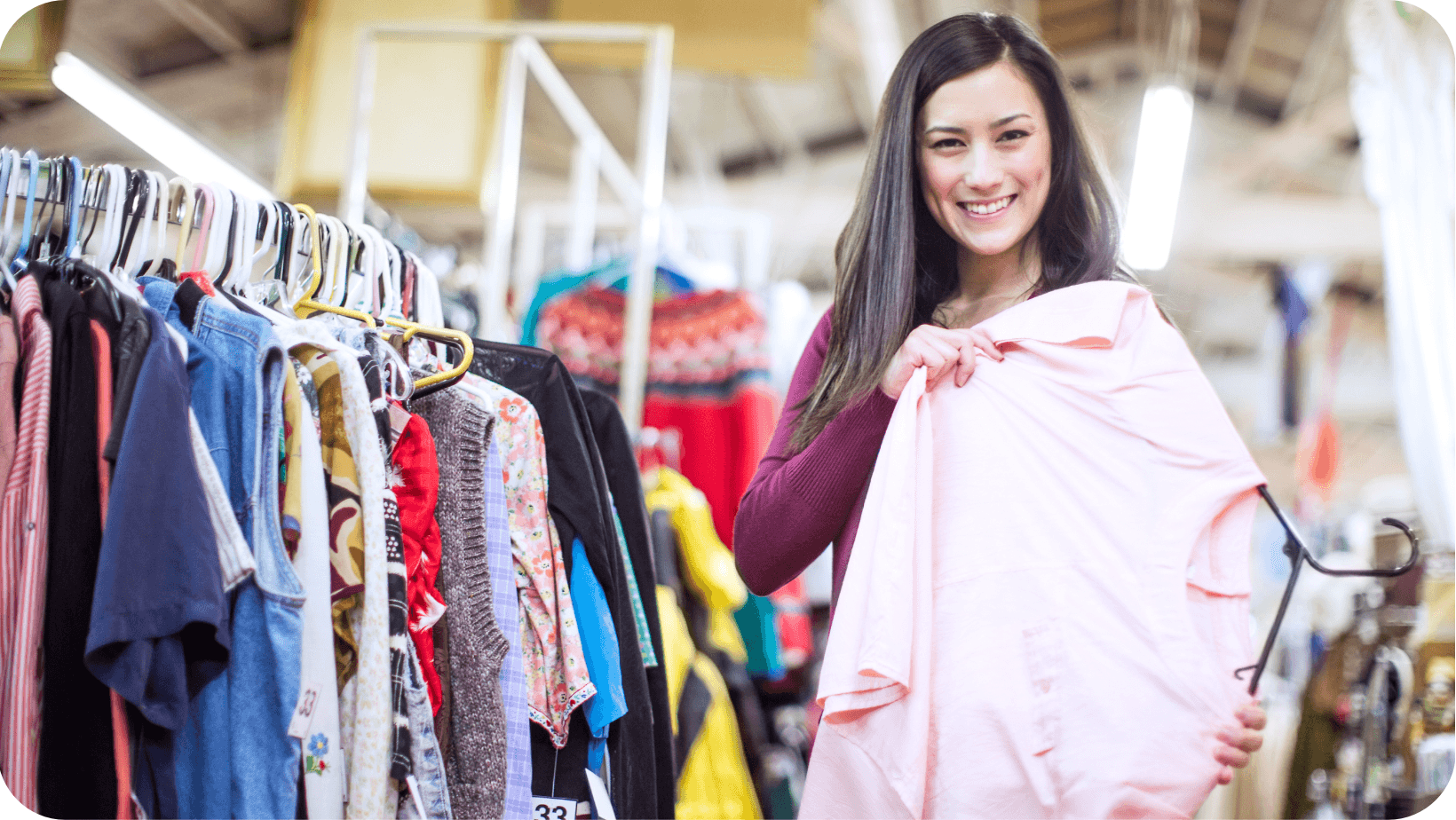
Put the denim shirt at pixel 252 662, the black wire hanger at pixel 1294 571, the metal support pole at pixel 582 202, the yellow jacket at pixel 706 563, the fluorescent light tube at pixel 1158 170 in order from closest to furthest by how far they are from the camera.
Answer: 1. the black wire hanger at pixel 1294 571
2. the denim shirt at pixel 252 662
3. the yellow jacket at pixel 706 563
4. the metal support pole at pixel 582 202
5. the fluorescent light tube at pixel 1158 170

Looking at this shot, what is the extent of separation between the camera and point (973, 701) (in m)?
1.14

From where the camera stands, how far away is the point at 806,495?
133cm

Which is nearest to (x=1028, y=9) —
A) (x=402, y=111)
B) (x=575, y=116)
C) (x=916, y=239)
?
(x=575, y=116)

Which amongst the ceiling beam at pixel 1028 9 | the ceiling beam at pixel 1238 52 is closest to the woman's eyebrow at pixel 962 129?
the ceiling beam at pixel 1028 9

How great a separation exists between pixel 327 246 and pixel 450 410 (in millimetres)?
336

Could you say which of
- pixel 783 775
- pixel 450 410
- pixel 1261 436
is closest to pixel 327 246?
pixel 450 410

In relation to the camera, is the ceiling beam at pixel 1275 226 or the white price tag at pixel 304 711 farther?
the ceiling beam at pixel 1275 226

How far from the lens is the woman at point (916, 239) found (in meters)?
1.32

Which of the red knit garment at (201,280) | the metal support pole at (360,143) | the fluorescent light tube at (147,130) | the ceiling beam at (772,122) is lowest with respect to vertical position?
the red knit garment at (201,280)

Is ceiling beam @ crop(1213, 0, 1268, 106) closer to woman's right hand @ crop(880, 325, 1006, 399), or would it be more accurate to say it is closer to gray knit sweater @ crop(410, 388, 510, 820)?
woman's right hand @ crop(880, 325, 1006, 399)

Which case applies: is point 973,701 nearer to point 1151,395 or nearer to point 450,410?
point 1151,395

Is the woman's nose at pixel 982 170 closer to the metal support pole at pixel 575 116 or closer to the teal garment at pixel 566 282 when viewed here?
the metal support pole at pixel 575 116

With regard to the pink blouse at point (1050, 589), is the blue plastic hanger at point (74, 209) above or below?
above

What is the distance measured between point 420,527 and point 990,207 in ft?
2.64
